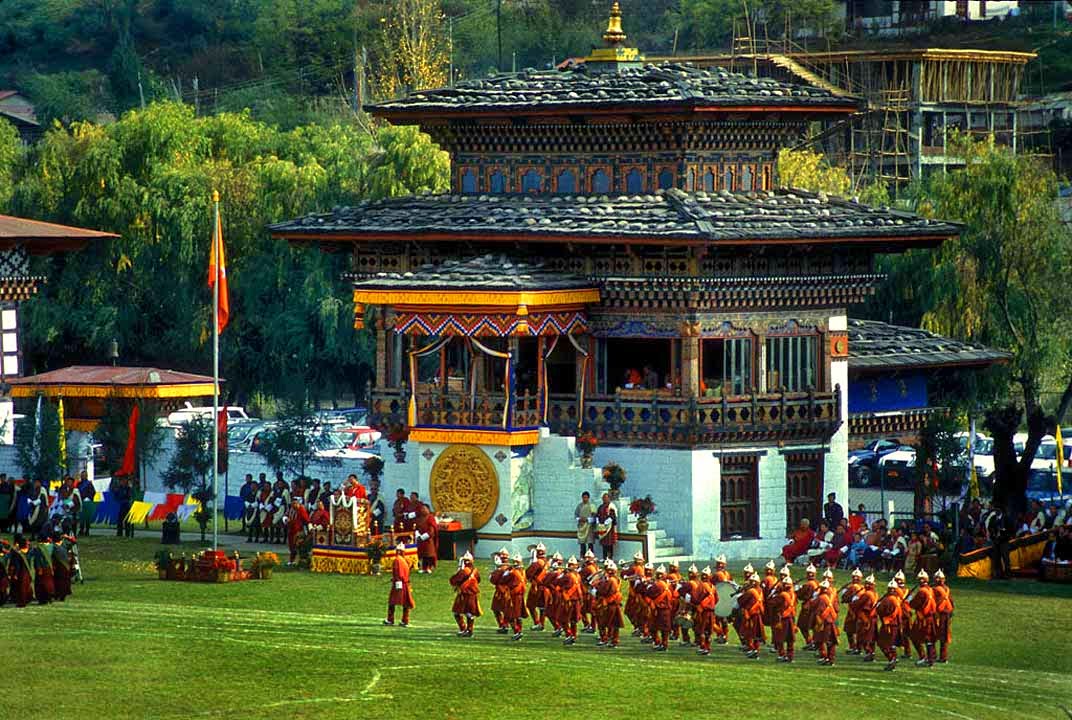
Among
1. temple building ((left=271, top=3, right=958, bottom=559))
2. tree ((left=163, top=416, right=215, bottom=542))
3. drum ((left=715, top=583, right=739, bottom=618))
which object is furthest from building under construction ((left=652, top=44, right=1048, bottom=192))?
drum ((left=715, top=583, right=739, bottom=618))

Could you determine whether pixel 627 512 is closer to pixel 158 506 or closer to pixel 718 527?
pixel 718 527

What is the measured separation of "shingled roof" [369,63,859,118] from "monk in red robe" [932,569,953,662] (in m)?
17.8

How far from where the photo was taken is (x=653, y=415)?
64125 millimetres

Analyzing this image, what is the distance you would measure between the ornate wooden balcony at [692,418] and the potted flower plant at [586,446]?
1.35 feet

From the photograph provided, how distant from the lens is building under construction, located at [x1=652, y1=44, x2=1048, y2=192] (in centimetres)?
10856

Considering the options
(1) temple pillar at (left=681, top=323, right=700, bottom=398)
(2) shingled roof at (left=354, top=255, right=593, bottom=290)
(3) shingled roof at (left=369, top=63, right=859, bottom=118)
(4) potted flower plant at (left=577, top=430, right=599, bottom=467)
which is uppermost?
(3) shingled roof at (left=369, top=63, right=859, bottom=118)

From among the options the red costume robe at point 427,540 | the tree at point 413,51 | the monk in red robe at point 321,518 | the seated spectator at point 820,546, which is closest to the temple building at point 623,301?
the seated spectator at point 820,546

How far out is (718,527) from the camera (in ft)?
209

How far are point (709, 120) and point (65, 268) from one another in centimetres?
3333

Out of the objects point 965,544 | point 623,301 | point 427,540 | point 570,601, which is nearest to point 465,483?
point 427,540

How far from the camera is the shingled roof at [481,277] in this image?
63188mm

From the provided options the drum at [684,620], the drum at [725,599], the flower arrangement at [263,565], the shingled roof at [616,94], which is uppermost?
the shingled roof at [616,94]

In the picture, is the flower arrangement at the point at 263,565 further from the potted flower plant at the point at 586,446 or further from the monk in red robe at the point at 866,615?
the monk in red robe at the point at 866,615

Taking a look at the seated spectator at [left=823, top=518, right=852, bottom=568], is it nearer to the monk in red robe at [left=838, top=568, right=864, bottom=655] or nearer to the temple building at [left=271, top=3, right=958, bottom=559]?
the temple building at [left=271, top=3, right=958, bottom=559]
